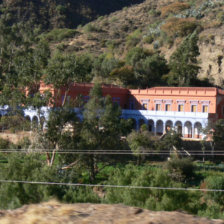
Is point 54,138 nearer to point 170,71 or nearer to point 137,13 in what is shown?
point 170,71

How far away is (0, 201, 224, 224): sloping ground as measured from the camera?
5.49 m

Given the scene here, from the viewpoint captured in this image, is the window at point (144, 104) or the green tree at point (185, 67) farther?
the green tree at point (185, 67)

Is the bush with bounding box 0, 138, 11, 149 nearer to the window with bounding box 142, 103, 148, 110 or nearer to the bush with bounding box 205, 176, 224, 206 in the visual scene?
the window with bounding box 142, 103, 148, 110

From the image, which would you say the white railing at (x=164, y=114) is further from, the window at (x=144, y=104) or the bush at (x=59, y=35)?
the bush at (x=59, y=35)

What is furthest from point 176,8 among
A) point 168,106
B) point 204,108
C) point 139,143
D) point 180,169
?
point 180,169

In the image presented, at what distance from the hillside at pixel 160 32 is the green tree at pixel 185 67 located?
5.19 m

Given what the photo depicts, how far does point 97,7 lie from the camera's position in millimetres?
97438

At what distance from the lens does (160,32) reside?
198 ft

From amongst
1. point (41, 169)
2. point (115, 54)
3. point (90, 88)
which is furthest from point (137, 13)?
point (41, 169)

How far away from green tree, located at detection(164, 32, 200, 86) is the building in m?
5.42

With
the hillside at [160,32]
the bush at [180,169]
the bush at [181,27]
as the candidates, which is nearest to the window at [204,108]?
the bush at [180,169]

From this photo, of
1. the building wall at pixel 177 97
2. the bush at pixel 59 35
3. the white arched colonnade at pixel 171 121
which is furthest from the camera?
the bush at pixel 59 35

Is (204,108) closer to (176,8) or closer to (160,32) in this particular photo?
(160,32)

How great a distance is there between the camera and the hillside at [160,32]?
5059 centimetres
